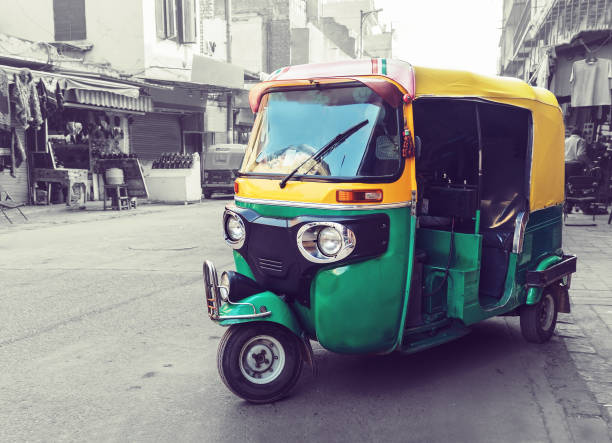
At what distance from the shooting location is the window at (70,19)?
71.5 feet

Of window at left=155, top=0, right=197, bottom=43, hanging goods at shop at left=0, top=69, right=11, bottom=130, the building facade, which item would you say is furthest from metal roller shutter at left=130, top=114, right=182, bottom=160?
the building facade

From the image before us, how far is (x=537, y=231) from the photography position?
5.14 m

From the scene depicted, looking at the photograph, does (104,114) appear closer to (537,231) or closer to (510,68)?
(537,231)

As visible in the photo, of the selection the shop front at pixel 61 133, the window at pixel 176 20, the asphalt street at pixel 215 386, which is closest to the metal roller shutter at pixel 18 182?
the shop front at pixel 61 133

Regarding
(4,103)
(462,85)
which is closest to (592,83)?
(462,85)

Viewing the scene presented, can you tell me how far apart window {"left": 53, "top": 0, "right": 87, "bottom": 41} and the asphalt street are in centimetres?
1744

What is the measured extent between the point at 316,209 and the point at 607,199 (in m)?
12.8

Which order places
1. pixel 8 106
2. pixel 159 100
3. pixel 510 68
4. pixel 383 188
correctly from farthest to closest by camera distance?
1. pixel 510 68
2. pixel 159 100
3. pixel 8 106
4. pixel 383 188

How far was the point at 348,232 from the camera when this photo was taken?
3.63 m

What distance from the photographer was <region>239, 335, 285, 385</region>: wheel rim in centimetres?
382

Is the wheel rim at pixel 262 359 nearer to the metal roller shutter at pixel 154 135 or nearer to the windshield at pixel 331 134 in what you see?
the windshield at pixel 331 134

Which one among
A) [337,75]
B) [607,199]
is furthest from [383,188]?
[607,199]

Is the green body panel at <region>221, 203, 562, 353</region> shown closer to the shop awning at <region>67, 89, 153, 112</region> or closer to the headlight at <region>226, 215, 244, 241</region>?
the headlight at <region>226, 215, 244, 241</region>

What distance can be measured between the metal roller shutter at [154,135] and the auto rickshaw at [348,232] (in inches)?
765
